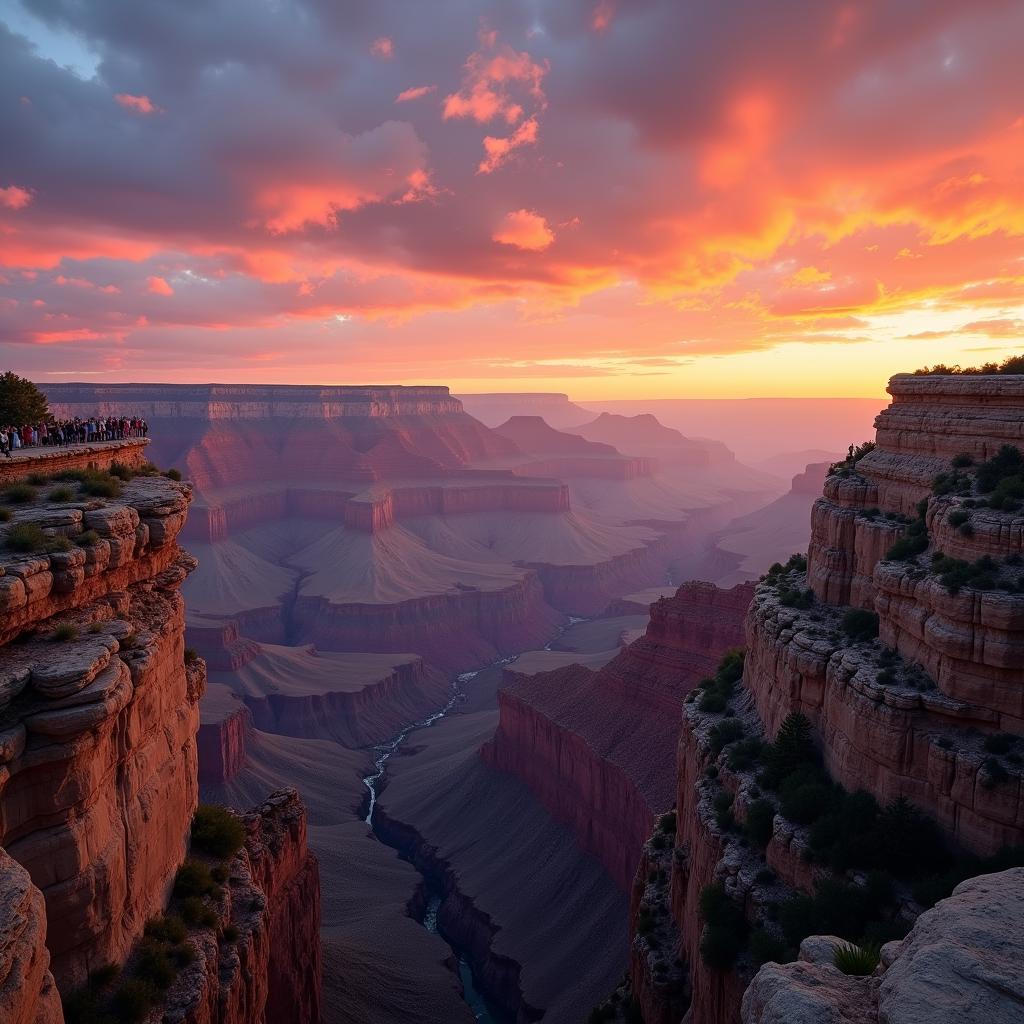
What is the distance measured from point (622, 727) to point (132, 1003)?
33890 millimetres

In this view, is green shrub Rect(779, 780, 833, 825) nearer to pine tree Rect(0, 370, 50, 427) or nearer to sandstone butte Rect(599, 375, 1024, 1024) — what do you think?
sandstone butte Rect(599, 375, 1024, 1024)

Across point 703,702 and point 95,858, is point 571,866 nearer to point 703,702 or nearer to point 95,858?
point 703,702

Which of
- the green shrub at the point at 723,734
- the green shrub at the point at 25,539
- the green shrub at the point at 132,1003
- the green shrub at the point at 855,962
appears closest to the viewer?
the green shrub at the point at 855,962

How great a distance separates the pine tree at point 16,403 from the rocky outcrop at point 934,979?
3389 centimetres

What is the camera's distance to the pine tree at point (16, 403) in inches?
1260

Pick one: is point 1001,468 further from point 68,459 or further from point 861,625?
point 68,459

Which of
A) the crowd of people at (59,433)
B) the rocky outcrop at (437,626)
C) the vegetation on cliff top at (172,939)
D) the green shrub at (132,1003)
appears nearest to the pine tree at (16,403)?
the crowd of people at (59,433)

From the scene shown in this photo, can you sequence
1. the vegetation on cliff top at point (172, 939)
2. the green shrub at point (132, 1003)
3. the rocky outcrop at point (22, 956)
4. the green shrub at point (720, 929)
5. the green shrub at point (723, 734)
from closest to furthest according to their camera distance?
the rocky outcrop at point (22, 956) → the vegetation on cliff top at point (172, 939) → the green shrub at point (132, 1003) → the green shrub at point (720, 929) → the green shrub at point (723, 734)

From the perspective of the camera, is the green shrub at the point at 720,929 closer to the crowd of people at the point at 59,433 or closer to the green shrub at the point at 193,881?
the green shrub at the point at 193,881

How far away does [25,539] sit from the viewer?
16203mm

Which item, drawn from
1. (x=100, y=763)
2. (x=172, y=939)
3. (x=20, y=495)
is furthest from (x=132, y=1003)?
(x=20, y=495)

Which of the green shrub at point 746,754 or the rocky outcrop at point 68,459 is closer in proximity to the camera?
the rocky outcrop at point 68,459

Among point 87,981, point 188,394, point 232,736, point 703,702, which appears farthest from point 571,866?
point 188,394

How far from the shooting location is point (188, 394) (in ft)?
449
